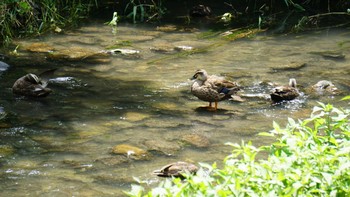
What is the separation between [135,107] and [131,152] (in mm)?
1513

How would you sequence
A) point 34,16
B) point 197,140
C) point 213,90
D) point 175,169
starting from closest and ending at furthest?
point 175,169, point 197,140, point 213,90, point 34,16

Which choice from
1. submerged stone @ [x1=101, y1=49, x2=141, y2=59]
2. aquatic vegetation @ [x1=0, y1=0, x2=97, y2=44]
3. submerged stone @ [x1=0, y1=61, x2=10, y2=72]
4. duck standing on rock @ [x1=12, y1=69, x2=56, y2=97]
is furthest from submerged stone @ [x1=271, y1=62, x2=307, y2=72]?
aquatic vegetation @ [x1=0, y1=0, x2=97, y2=44]

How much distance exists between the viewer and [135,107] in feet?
25.3

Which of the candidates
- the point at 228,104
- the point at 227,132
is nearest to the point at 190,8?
the point at 228,104

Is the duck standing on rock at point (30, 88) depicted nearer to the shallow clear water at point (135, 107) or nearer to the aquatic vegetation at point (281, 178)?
the shallow clear water at point (135, 107)

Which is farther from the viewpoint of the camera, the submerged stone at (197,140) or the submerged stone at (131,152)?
the submerged stone at (197,140)

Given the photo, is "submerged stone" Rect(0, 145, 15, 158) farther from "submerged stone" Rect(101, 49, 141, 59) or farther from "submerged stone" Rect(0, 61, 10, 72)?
"submerged stone" Rect(101, 49, 141, 59)

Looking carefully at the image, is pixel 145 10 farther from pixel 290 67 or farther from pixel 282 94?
pixel 282 94

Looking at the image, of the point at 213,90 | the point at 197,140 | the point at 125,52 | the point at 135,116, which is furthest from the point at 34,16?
the point at 197,140

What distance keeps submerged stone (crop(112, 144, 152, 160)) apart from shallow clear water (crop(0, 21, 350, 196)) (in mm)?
68

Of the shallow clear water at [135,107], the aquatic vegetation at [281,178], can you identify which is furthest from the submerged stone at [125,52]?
the aquatic vegetation at [281,178]

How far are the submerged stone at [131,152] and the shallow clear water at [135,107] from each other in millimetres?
68

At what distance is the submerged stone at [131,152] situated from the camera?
20.2 ft

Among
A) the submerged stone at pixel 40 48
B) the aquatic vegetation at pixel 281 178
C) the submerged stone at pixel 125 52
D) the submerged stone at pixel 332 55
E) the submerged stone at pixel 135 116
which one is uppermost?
the aquatic vegetation at pixel 281 178
